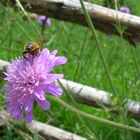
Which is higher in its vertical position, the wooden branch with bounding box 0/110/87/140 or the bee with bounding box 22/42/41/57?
the bee with bounding box 22/42/41/57

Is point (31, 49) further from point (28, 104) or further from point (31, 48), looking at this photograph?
point (28, 104)

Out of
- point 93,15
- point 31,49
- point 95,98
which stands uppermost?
point 93,15

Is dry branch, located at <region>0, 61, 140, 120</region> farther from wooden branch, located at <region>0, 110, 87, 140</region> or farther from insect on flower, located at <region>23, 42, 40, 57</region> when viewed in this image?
insect on flower, located at <region>23, 42, 40, 57</region>

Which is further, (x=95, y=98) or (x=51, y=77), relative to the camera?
(x=95, y=98)

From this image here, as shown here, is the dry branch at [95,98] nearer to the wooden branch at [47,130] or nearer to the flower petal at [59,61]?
the wooden branch at [47,130]

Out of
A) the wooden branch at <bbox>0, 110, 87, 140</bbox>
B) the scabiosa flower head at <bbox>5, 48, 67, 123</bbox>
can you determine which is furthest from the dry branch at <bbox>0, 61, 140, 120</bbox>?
the scabiosa flower head at <bbox>5, 48, 67, 123</bbox>

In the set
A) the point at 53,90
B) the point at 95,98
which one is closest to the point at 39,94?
the point at 53,90

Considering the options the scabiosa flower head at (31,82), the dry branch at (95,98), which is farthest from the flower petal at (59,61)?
the dry branch at (95,98)
